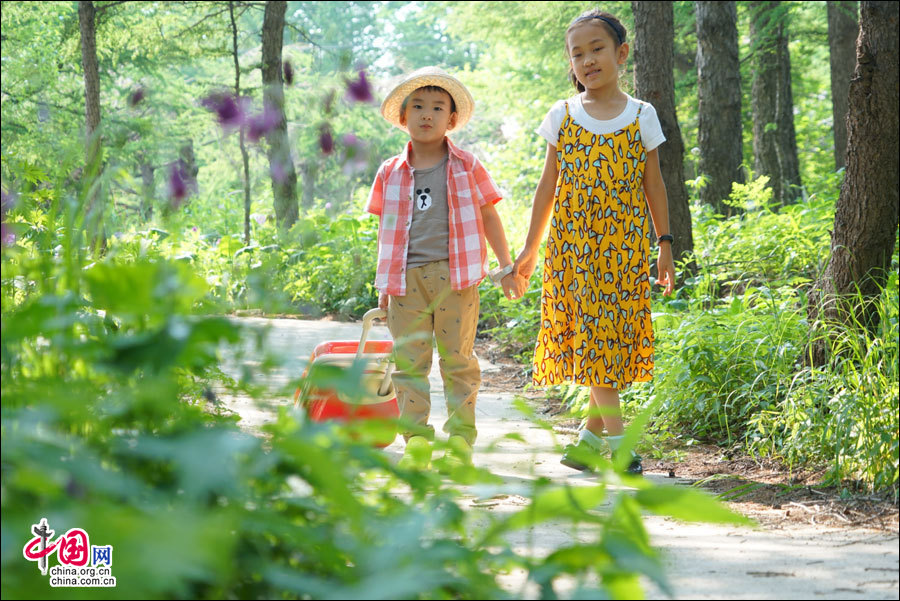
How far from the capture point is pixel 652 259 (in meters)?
5.80

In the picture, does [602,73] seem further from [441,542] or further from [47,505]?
[47,505]

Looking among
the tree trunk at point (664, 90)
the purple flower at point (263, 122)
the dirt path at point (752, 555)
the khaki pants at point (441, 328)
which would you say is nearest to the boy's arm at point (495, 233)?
the khaki pants at point (441, 328)

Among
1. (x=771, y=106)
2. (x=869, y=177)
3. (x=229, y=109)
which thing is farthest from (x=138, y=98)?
(x=771, y=106)

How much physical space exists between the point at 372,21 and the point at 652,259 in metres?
51.4

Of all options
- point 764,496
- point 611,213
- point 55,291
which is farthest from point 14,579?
point 611,213

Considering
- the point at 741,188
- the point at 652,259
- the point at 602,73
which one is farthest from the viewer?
the point at 741,188

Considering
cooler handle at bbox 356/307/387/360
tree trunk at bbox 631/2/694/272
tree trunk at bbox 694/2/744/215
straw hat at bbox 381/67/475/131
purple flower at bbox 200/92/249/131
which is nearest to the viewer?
purple flower at bbox 200/92/249/131

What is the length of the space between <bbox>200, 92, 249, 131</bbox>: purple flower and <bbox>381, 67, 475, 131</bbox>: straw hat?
1392 millimetres

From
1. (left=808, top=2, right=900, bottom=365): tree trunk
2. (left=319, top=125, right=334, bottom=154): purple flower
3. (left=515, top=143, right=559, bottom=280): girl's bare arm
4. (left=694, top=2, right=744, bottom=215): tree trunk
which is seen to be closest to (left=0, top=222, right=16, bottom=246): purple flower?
(left=319, top=125, right=334, bottom=154): purple flower

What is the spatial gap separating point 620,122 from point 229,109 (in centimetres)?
186

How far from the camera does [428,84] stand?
3863 millimetres

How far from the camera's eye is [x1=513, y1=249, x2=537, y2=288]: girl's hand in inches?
149

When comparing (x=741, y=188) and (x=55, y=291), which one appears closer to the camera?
(x=55, y=291)

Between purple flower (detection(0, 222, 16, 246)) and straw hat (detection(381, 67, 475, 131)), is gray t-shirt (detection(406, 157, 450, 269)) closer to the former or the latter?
straw hat (detection(381, 67, 475, 131))
